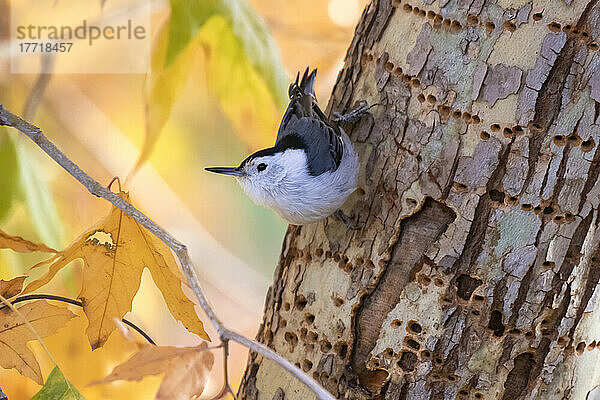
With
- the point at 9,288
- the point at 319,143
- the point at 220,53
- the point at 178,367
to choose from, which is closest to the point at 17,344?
the point at 9,288

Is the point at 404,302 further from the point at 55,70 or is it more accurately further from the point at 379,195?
the point at 55,70

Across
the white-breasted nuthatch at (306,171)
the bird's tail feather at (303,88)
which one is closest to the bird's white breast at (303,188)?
the white-breasted nuthatch at (306,171)

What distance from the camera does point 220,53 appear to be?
0.74 meters

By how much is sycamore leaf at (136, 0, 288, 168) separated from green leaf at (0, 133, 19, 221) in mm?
179

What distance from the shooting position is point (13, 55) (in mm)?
829

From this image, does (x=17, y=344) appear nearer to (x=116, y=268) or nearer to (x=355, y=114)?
(x=116, y=268)

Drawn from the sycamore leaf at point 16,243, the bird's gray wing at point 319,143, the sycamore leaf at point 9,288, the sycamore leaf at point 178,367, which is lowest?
the sycamore leaf at point 9,288

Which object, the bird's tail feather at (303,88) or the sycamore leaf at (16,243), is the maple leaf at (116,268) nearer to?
the sycamore leaf at (16,243)

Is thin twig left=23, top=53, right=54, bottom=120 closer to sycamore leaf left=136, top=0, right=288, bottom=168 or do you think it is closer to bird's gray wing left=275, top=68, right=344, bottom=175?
sycamore leaf left=136, top=0, right=288, bottom=168

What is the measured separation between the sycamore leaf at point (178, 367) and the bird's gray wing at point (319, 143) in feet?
0.73

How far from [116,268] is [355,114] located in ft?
0.79

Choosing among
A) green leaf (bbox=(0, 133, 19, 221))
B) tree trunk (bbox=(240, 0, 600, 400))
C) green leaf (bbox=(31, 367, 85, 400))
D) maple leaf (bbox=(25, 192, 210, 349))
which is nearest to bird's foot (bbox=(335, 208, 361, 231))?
tree trunk (bbox=(240, 0, 600, 400))

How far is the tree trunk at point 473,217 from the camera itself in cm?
44

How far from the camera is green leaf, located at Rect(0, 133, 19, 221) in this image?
2.39ft
